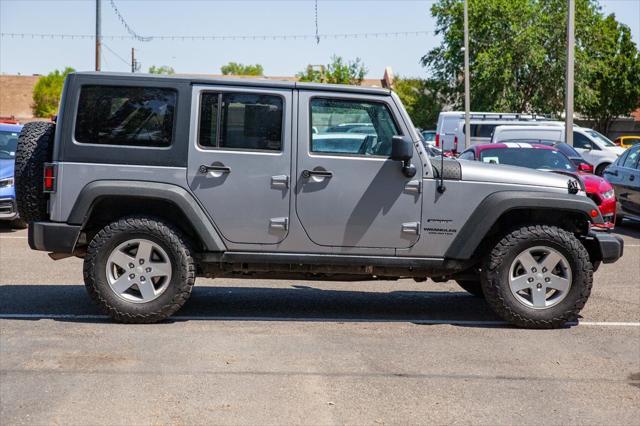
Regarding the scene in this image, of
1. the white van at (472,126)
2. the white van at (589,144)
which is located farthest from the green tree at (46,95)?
the white van at (589,144)

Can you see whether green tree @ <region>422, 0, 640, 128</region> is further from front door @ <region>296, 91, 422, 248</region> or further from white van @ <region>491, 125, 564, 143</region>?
front door @ <region>296, 91, 422, 248</region>

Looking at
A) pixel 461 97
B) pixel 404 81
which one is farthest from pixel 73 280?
pixel 404 81

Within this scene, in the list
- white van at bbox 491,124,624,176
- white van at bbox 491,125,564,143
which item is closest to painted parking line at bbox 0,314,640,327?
white van at bbox 491,125,564,143

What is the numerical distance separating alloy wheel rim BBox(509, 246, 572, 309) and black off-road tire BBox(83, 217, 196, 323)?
2.63 m

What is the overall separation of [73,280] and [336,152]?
361cm

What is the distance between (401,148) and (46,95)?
78.8 m

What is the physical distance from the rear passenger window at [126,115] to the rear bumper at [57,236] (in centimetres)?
70

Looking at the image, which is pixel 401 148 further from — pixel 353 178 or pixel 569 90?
pixel 569 90

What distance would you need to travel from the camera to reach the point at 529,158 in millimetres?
14953

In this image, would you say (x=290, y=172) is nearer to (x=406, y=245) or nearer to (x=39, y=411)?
(x=406, y=245)

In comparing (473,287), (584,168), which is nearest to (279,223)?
(473,287)

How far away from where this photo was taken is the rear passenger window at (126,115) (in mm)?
7570

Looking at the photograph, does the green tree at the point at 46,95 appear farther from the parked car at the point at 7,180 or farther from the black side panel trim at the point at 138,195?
the black side panel trim at the point at 138,195

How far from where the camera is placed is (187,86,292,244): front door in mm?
7559
